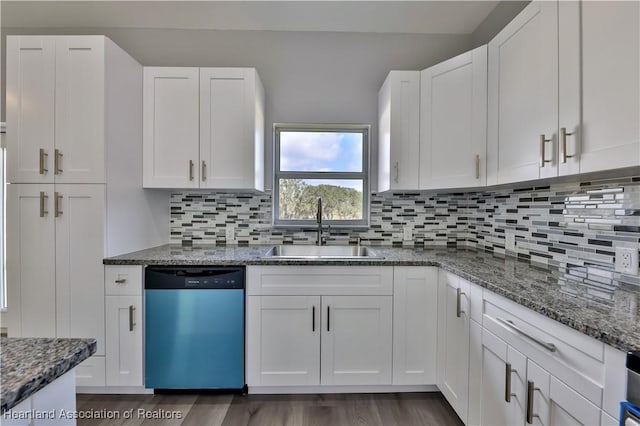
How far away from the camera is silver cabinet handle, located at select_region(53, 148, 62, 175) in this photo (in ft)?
5.81

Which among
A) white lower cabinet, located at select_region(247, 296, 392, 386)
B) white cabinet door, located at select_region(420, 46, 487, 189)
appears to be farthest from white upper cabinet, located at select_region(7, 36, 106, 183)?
white cabinet door, located at select_region(420, 46, 487, 189)

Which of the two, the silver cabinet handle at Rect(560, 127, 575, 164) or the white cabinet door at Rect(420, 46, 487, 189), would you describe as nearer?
the silver cabinet handle at Rect(560, 127, 575, 164)

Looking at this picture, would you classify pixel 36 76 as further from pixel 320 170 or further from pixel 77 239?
pixel 320 170

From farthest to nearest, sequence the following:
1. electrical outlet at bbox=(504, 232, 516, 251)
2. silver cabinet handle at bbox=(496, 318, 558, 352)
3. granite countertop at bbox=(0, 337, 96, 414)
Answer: electrical outlet at bbox=(504, 232, 516, 251) → silver cabinet handle at bbox=(496, 318, 558, 352) → granite countertop at bbox=(0, 337, 96, 414)

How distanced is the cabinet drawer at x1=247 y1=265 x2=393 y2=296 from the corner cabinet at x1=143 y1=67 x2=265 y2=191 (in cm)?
78

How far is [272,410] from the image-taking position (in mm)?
1753

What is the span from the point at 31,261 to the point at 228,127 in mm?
1439

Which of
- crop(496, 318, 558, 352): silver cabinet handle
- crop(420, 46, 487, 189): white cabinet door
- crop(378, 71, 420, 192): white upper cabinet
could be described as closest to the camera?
crop(496, 318, 558, 352): silver cabinet handle

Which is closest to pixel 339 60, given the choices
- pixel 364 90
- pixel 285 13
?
pixel 364 90

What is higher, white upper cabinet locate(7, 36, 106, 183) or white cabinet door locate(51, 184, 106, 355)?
white upper cabinet locate(7, 36, 106, 183)

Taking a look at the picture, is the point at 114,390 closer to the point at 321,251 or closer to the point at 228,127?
the point at 321,251

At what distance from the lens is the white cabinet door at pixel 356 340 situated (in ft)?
5.99

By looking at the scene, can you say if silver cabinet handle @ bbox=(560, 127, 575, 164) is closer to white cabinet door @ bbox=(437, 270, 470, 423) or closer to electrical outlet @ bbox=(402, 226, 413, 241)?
white cabinet door @ bbox=(437, 270, 470, 423)

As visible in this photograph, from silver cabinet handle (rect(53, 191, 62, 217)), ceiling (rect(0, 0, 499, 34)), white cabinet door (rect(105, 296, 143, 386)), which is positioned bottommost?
white cabinet door (rect(105, 296, 143, 386))
